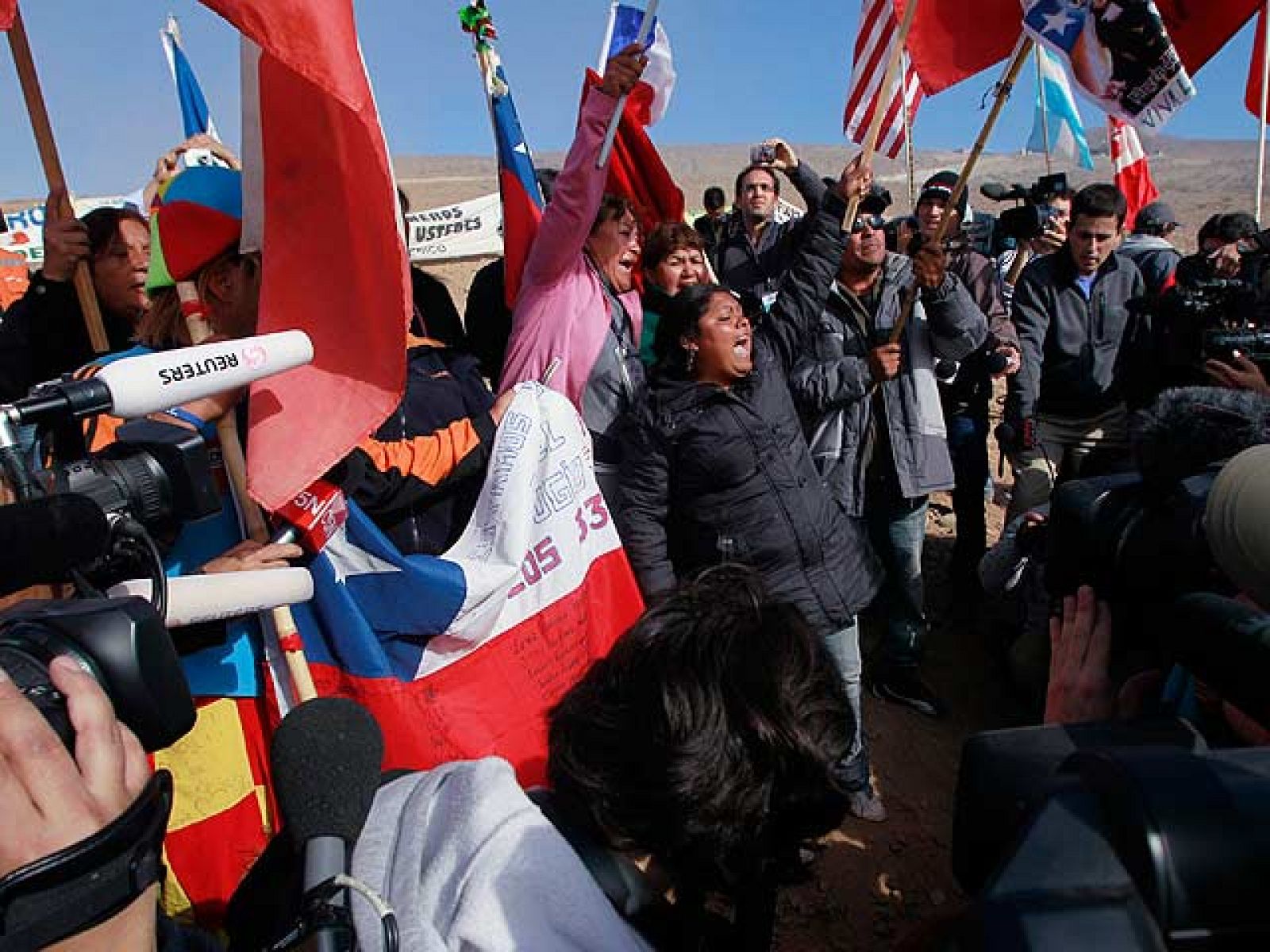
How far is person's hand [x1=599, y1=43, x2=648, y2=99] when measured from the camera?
8.59 feet

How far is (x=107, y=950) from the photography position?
2.32 feet

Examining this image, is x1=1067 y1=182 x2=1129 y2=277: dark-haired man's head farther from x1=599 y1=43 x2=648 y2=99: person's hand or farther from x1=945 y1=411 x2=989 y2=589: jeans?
x1=599 y1=43 x2=648 y2=99: person's hand

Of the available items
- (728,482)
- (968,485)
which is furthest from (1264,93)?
(728,482)

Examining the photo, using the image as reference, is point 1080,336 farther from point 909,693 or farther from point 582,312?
point 582,312

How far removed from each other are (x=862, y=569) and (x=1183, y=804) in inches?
87.5

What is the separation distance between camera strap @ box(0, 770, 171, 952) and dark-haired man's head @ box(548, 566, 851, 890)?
0.50 m

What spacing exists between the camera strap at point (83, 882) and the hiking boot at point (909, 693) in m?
3.27

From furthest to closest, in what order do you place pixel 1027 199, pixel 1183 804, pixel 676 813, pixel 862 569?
1. pixel 1027 199
2. pixel 862 569
3. pixel 676 813
4. pixel 1183 804

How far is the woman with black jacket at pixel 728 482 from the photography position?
2480 mm

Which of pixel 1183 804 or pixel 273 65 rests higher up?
pixel 273 65

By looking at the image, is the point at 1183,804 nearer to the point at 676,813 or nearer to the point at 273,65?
the point at 676,813

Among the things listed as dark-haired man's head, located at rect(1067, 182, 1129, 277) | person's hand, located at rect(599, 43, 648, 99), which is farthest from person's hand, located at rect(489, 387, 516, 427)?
dark-haired man's head, located at rect(1067, 182, 1129, 277)

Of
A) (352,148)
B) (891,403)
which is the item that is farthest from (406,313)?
(891,403)

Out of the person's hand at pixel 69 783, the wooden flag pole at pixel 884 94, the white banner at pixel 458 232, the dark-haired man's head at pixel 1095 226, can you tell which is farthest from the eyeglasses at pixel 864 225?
the white banner at pixel 458 232
